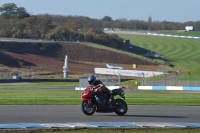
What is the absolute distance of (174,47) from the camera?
468ft

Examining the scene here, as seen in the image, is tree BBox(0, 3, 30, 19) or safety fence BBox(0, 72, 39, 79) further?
tree BBox(0, 3, 30, 19)

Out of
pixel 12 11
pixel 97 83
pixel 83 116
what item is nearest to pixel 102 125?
pixel 83 116

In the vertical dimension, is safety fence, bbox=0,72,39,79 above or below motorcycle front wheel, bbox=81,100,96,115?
below

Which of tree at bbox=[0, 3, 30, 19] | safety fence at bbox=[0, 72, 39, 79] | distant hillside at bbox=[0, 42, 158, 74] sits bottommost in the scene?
safety fence at bbox=[0, 72, 39, 79]

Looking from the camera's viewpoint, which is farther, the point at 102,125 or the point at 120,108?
the point at 120,108

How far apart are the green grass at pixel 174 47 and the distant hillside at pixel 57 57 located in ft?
48.2

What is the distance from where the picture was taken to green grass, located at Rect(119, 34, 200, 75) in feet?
404

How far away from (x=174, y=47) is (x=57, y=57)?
4527 cm

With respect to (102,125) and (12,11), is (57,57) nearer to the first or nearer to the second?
(12,11)

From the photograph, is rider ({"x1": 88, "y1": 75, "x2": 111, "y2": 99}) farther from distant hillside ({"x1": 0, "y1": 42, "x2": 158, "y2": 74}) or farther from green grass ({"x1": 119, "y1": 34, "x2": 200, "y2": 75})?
green grass ({"x1": 119, "y1": 34, "x2": 200, "y2": 75})

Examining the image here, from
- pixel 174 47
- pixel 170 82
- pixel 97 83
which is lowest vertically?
pixel 170 82

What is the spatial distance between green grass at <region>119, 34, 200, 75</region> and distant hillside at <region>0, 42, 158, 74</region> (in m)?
14.7

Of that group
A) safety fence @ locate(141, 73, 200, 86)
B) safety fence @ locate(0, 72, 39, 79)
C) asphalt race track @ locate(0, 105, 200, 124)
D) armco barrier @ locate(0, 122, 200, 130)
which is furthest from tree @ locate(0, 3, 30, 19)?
armco barrier @ locate(0, 122, 200, 130)

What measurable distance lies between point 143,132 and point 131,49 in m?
122
